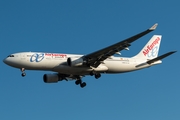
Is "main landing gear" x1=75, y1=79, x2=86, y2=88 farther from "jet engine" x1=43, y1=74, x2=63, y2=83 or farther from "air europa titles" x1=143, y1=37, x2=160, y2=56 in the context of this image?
"air europa titles" x1=143, y1=37, x2=160, y2=56

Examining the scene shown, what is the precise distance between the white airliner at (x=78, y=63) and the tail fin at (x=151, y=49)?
7.99 ft

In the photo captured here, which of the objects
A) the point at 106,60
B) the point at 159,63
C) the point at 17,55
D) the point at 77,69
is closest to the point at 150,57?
the point at 159,63

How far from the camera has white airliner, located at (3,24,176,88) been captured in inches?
2172

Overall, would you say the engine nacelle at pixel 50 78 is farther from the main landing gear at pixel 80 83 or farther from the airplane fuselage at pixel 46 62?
the airplane fuselage at pixel 46 62

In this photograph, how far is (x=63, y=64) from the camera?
56000 mm

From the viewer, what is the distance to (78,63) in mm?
55938

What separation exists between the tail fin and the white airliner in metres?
2.43

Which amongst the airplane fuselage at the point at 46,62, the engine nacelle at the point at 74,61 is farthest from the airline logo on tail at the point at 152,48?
A: the engine nacelle at the point at 74,61

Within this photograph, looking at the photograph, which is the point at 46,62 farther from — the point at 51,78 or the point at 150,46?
the point at 150,46

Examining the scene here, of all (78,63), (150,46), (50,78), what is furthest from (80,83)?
(150,46)

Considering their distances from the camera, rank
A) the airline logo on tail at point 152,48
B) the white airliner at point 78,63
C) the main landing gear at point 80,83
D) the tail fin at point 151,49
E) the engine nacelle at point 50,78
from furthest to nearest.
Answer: the airline logo on tail at point 152,48
the tail fin at point 151,49
the main landing gear at point 80,83
the engine nacelle at point 50,78
the white airliner at point 78,63

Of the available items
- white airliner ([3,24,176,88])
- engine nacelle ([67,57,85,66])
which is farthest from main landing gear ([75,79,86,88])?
engine nacelle ([67,57,85,66])

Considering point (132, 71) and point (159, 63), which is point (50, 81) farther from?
point (159, 63)

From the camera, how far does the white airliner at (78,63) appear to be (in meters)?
55.2
